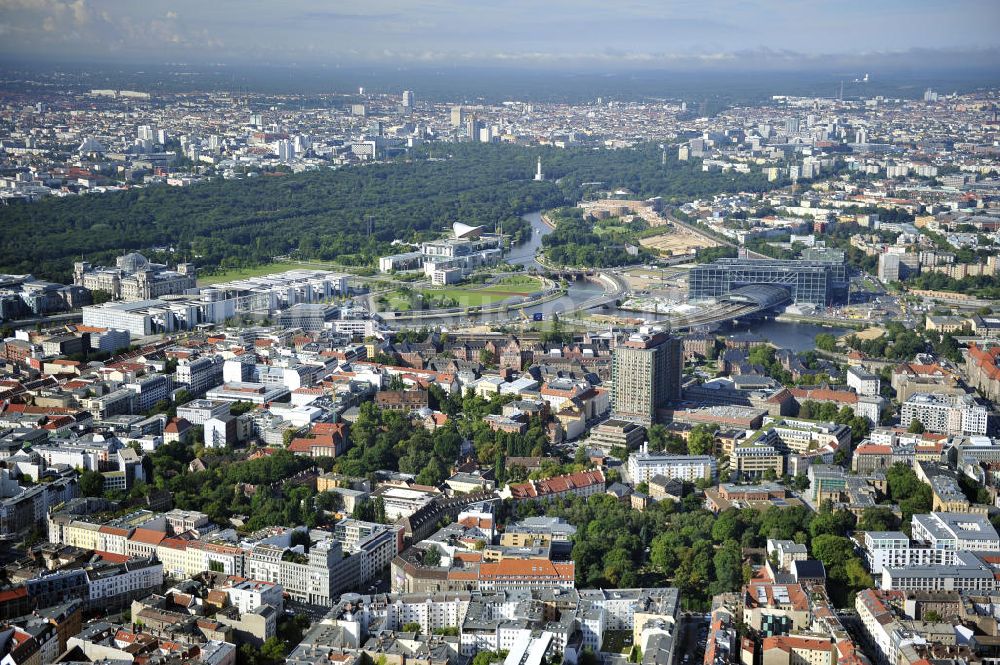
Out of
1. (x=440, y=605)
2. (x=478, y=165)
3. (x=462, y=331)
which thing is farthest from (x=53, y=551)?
(x=478, y=165)

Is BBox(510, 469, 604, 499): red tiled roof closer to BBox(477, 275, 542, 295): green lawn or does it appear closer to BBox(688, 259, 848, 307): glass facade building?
BBox(688, 259, 848, 307): glass facade building

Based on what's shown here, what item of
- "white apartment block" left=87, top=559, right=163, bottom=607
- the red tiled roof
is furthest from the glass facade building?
"white apartment block" left=87, top=559, right=163, bottom=607

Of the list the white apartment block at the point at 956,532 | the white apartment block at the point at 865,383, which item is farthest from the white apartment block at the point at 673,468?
the white apartment block at the point at 865,383

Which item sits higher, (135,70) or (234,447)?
(135,70)

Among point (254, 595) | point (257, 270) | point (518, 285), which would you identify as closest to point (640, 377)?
point (254, 595)

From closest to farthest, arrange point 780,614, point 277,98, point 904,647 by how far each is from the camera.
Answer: point 904,647, point 780,614, point 277,98

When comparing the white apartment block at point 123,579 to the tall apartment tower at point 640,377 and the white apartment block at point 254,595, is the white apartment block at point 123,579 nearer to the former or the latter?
the white apartment block at point 254,595

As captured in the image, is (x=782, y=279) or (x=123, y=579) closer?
(x=123, y=579)

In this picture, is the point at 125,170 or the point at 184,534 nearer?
the point at 184,534

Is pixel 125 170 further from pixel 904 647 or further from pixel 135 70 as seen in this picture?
pixel 904 647

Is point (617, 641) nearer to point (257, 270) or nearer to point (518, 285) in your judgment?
point (518, 285)
